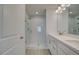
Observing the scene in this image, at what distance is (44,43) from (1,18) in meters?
2.03

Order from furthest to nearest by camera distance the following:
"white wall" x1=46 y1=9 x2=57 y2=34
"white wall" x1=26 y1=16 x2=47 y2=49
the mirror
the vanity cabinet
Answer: "white wall" x1=26 y1=16 x2=47 y2=49
the mirror
"white wall" x1=46 y1=9 x2=57 y2=34
the vanity cabinet

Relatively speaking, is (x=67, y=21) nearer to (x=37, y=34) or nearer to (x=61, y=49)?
(x=37, y=34)

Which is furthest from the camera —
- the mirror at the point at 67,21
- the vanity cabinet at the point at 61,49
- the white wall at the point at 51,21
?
the mirror at the point at 67,21

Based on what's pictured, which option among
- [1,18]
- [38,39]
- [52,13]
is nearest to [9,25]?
[1,18]

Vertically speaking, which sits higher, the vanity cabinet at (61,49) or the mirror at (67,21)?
the mirror at (67,21)

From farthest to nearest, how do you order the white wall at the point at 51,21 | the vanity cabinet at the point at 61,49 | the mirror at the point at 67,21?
the mirror at the point at 67,21, the white wall at the point at 51,21, the vanity cabinet at the point at 61,49

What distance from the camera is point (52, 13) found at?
8.86 feet

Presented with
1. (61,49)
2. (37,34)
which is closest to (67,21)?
(37,34)

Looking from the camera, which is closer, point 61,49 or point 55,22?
point 61,49

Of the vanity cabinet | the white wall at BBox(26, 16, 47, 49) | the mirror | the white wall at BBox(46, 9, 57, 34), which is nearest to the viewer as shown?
the vanity cabinet

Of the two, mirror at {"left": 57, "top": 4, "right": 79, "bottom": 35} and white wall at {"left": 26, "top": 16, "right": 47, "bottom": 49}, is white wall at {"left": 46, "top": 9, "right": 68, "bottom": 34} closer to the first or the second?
mirror at {"left": 57, "top": 4, "right": 79, "bottom": 35}

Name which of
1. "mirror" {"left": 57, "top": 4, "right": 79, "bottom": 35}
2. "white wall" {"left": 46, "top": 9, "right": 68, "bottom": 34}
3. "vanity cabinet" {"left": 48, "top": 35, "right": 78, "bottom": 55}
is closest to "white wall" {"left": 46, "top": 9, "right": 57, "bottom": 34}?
"white wall" {"left": 46, "top": 9, "right": 68, "bottom": 34}

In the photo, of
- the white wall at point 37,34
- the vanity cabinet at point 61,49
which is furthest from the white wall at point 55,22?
the vanity cabinet at point 61,49

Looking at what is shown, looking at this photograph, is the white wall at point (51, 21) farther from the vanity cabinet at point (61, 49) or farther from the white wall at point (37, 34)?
the vanity cabinet at point (61, 49)
